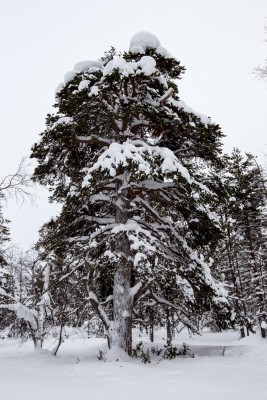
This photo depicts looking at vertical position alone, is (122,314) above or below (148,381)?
above

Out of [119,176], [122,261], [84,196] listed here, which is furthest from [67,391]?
[119,176]

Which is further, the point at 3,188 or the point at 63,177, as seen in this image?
the point at 3,188

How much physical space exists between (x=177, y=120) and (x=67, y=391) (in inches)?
313

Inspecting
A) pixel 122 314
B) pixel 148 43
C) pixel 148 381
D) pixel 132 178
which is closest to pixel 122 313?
pixel 122 314

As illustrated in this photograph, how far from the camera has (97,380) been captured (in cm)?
654

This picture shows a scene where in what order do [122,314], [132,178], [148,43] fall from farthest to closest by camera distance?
1. [148,43]
2. [132,178]
3. [122,314]

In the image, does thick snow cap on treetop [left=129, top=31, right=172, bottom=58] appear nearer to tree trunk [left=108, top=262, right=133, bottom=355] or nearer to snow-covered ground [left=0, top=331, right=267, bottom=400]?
tree trunk [left=108, top=262, right=133, bottom=355]

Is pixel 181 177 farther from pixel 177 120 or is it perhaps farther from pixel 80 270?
pixel 80 270

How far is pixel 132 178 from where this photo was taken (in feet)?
33.8

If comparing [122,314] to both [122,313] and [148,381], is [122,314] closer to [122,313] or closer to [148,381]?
[122,313]

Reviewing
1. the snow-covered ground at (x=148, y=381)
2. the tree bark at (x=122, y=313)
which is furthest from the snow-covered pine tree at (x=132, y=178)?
the snow-covered ground at (x=148, y=381)

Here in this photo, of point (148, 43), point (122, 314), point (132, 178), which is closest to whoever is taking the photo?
point (122, 314)

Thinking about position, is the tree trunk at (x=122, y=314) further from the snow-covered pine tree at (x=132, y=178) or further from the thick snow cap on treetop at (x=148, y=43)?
the thick snow cap on treetop at (x=148, y=43)

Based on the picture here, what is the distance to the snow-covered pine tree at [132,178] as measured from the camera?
921 centimetres
